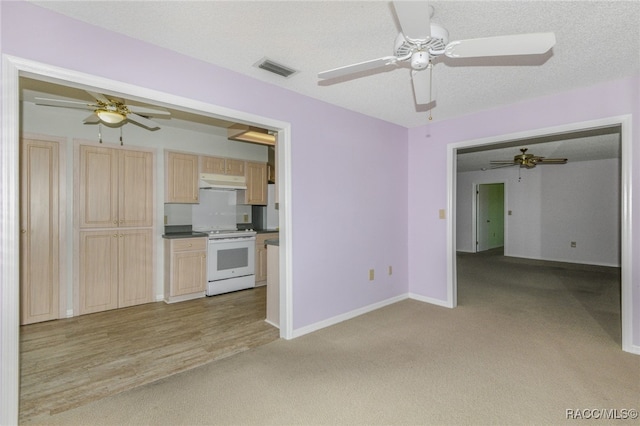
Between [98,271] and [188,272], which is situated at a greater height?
[98,271]

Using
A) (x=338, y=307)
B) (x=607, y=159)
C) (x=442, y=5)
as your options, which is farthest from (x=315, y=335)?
(x=607, y=159)

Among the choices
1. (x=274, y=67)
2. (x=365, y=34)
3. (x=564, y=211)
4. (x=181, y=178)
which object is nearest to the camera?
(x=365, y=34)

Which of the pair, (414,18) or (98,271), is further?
(98,271)

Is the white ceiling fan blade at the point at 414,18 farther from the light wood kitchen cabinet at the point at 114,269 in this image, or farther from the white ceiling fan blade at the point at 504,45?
the light wood kitchen cabinet at the point at 114,269

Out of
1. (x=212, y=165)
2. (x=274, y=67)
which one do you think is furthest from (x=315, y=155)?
(x=212, y=165)

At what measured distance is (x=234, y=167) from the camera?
511 cm

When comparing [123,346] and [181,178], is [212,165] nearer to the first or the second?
[181,178]

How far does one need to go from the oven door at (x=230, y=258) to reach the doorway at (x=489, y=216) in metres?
6.98

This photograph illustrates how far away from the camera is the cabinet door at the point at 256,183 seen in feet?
17.4

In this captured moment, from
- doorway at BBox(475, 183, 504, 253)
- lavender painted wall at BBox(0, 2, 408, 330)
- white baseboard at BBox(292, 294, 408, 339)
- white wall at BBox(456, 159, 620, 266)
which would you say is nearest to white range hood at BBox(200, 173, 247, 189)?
lavender painted wall at BBox(0, 2, 408, 330)

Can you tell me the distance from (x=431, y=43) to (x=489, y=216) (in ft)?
30.5

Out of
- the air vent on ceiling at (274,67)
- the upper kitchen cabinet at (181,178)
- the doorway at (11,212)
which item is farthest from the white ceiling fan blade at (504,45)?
the upper kitchen cabinet at (181,178)

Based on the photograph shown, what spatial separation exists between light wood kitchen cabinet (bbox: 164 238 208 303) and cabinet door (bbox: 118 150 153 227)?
485mm

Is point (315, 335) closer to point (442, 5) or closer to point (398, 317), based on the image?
→ point (398, 317)
